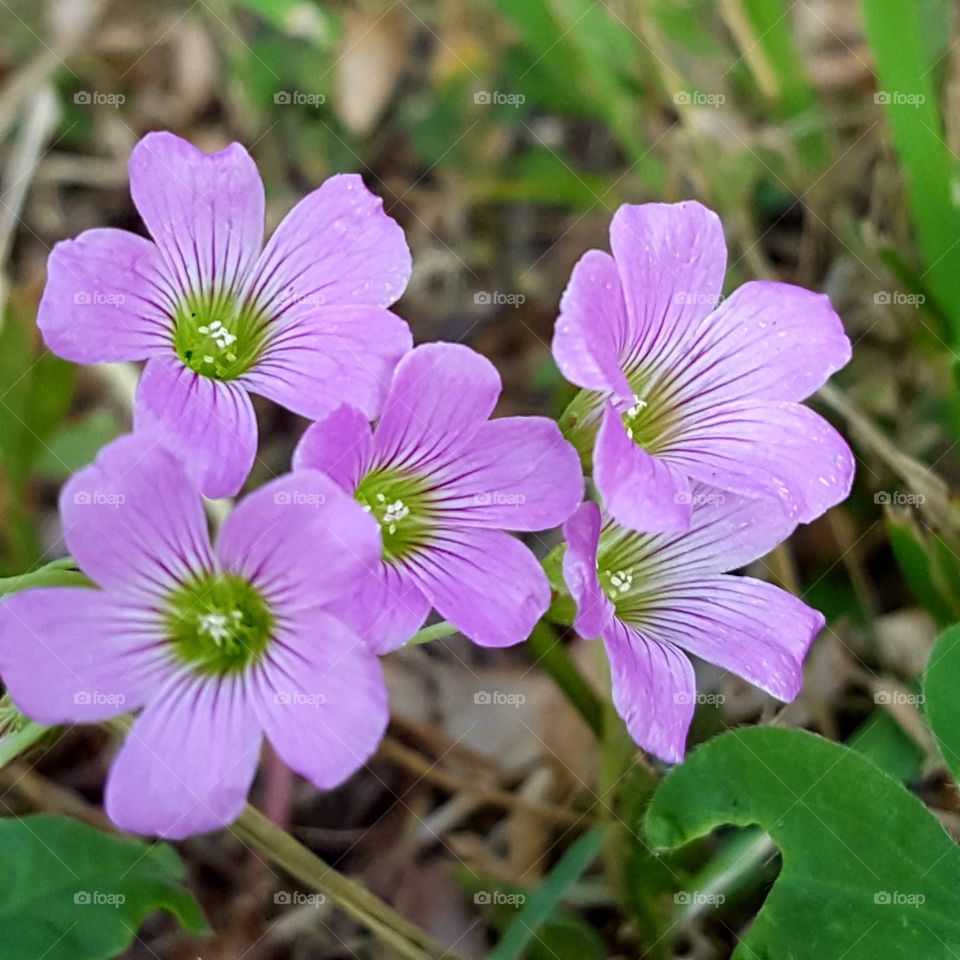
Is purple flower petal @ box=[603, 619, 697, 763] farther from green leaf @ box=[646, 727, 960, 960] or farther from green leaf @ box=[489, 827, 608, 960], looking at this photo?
green leaf @ box=[489, 827, 608, 960]

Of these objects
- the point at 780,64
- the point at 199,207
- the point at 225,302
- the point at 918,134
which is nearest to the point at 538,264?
the point at 780,64

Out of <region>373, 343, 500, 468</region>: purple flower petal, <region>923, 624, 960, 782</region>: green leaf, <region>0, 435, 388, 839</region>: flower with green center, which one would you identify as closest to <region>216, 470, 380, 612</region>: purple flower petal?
<region>0, 435, 388, 839</region>: flower with green center

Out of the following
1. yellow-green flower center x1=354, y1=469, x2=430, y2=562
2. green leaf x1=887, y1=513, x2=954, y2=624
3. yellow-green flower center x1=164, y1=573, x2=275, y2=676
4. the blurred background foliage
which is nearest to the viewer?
yellow-green flower center x1=164, y1=573, x2=275, y2=676

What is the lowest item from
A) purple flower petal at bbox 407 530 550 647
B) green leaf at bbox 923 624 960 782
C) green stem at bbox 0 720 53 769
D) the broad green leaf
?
the broad green leaf

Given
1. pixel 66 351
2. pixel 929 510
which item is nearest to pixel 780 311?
pixel 929 510

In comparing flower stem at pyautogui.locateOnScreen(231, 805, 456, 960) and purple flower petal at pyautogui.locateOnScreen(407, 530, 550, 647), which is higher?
purple flower petal at pyautogui.locateOnScreen(407, 530, 550, 647)

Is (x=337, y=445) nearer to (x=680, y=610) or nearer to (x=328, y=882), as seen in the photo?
(x=680, y=610)

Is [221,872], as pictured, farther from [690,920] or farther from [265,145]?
[265,145]

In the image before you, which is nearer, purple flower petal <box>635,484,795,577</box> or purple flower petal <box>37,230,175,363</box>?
purple flower petal <box>37,230,175,363</box>
